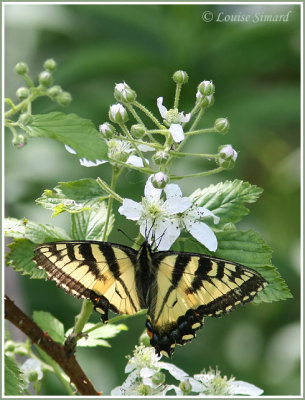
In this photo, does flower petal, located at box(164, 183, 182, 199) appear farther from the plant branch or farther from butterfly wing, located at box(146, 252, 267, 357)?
the plant branch

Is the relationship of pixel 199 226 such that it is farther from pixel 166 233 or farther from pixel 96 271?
pixel 96 271

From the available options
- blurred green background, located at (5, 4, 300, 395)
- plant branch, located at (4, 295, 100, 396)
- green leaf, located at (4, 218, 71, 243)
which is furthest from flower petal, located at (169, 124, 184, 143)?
blurred green background, located at (5, 4, 300, 395)

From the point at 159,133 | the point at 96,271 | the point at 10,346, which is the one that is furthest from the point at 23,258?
the point at 159,133

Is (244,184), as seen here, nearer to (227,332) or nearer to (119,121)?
(119,121)

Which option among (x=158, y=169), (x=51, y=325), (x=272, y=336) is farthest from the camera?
(x=272, y=336)

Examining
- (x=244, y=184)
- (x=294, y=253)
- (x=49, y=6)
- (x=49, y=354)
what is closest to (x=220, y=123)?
(x=244, y=184)

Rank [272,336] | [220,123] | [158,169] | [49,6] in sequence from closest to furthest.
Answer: [158,169] → [220,123] → [272,336] → [49,6]

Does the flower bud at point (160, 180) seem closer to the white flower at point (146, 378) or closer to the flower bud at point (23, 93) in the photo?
the white flower at point (146, 378)

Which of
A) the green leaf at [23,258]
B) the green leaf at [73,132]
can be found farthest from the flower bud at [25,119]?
the green leaf at [23,258]
